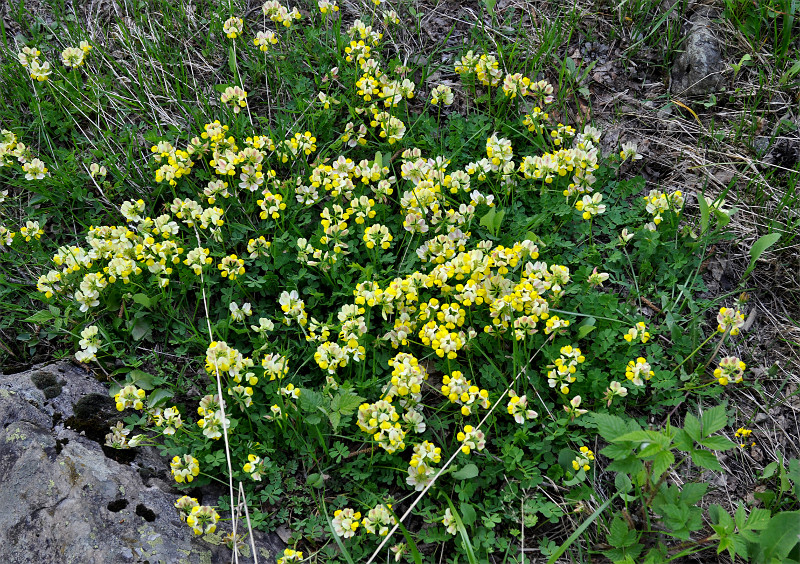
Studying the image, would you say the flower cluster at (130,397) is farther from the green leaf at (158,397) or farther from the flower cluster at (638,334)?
the flower cluster at (638,334)

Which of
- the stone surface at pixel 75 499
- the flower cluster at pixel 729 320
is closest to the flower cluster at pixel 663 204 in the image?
the flower cluster at pixel 729 320

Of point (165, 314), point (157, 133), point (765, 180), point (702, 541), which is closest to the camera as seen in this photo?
point (702, 541)

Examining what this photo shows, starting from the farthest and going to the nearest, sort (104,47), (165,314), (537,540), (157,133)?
(104,47) → (157,133) → (165,314) → (537,540)

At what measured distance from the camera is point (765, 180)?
3975 millimetres

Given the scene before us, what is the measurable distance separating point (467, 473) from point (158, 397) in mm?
1683

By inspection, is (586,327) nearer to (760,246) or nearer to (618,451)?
(618,451)

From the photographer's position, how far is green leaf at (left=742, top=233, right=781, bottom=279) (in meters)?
3.44

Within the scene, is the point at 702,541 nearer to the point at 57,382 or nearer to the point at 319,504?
the point at 319,504

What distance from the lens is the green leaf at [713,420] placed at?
2.61m

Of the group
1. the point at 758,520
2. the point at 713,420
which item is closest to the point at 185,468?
the point at 713,420

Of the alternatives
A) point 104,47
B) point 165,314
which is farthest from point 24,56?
point 165,314

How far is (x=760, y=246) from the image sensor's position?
3.51 metres

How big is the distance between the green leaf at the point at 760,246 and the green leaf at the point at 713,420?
1318 mm

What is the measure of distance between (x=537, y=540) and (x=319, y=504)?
43.2 inches
